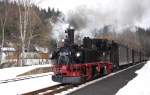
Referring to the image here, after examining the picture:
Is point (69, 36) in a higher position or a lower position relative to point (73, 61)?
higher

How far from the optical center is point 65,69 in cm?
2108

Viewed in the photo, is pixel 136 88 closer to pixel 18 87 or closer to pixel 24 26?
pixel 18 87

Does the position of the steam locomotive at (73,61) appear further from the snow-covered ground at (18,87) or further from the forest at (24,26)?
the forest at (24,26)

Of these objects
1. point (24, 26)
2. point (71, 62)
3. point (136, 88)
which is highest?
point (24, 26)

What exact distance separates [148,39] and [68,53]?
433 feet

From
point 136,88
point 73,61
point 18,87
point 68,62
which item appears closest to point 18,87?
point 18,87

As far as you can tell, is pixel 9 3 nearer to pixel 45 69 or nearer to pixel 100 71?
pixel 45 69

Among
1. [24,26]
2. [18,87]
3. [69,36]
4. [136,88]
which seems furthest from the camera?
[24,26]

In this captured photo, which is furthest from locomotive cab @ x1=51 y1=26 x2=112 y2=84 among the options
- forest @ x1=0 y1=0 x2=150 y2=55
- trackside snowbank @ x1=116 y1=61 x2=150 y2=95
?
forest @ x1=0 y1=0 x2=150 y2=55

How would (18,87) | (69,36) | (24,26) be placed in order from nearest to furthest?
(18,87) → (69,36) → (24,26)

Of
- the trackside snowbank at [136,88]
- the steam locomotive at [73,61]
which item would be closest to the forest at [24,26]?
the steam locomotive at [73,61]

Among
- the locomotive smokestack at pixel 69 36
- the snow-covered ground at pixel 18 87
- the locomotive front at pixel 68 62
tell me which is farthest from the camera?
the locomotive front at pixel 68 62

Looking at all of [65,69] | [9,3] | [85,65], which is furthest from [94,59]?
[9,3]

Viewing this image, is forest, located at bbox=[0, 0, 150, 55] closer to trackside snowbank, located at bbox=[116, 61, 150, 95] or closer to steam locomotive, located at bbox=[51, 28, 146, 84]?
steam locomotive, located at bbox=[51, 28, 146, 84]
